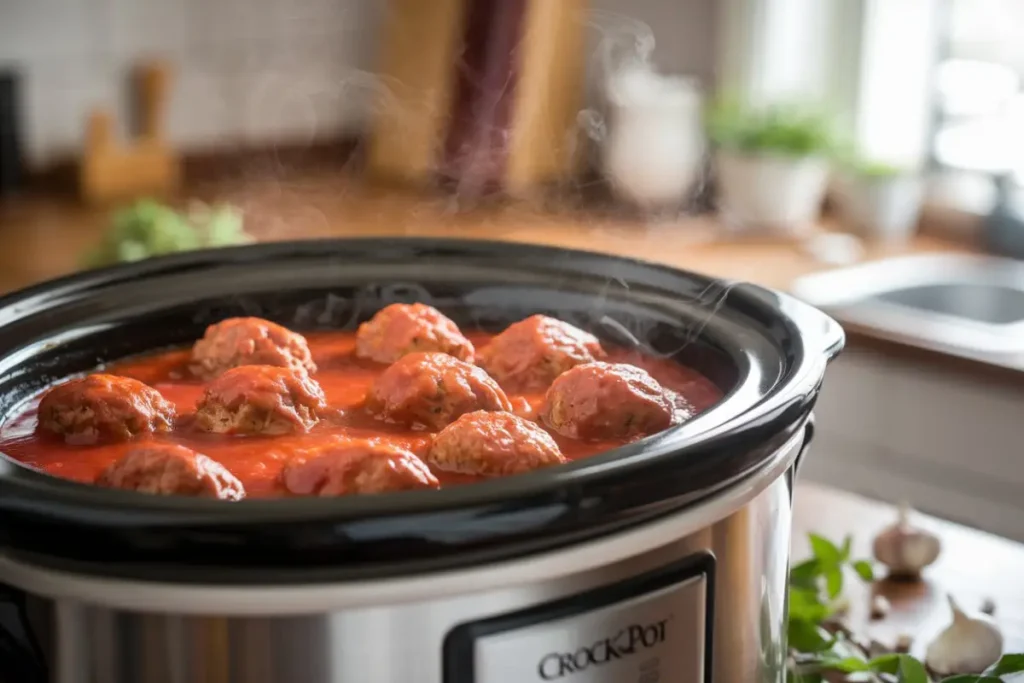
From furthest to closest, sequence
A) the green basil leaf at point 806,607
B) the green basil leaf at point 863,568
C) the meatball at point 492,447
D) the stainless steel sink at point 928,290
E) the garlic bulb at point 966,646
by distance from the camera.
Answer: the stainless steel sink at point 928,290 < the green basil leaf at point 863,568 < the green basil leaf at point 806,607 < the garlic bulb at point 966,646 < the meatball at point 492,447

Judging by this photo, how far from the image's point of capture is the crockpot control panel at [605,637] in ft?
3.10

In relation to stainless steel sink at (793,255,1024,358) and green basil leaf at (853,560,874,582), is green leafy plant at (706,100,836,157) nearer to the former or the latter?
stainless steel sink at (793,255,1024,358)

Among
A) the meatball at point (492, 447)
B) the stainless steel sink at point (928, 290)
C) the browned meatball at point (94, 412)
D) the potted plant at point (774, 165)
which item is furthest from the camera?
the potted plant at point (774, 165)

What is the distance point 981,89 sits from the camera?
313 centimetres

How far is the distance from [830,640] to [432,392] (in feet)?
1.57

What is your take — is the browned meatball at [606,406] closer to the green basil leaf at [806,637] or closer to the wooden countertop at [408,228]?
the green basil leaf at [806,637]

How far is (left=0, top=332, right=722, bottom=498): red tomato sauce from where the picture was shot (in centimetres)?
114

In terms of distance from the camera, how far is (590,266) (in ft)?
4.96

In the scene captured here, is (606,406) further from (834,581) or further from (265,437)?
(834,581)

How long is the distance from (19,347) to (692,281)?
2.15ft

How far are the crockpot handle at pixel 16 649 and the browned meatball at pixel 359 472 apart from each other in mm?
212

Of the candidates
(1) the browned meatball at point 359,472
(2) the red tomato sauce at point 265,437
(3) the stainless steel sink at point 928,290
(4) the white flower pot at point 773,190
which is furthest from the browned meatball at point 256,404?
(4) the white flower pot at point 773,190

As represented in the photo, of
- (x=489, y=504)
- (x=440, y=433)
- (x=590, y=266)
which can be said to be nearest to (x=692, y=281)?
(x=590, y=266)

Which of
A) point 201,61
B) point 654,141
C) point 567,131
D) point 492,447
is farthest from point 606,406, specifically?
point 201,61
